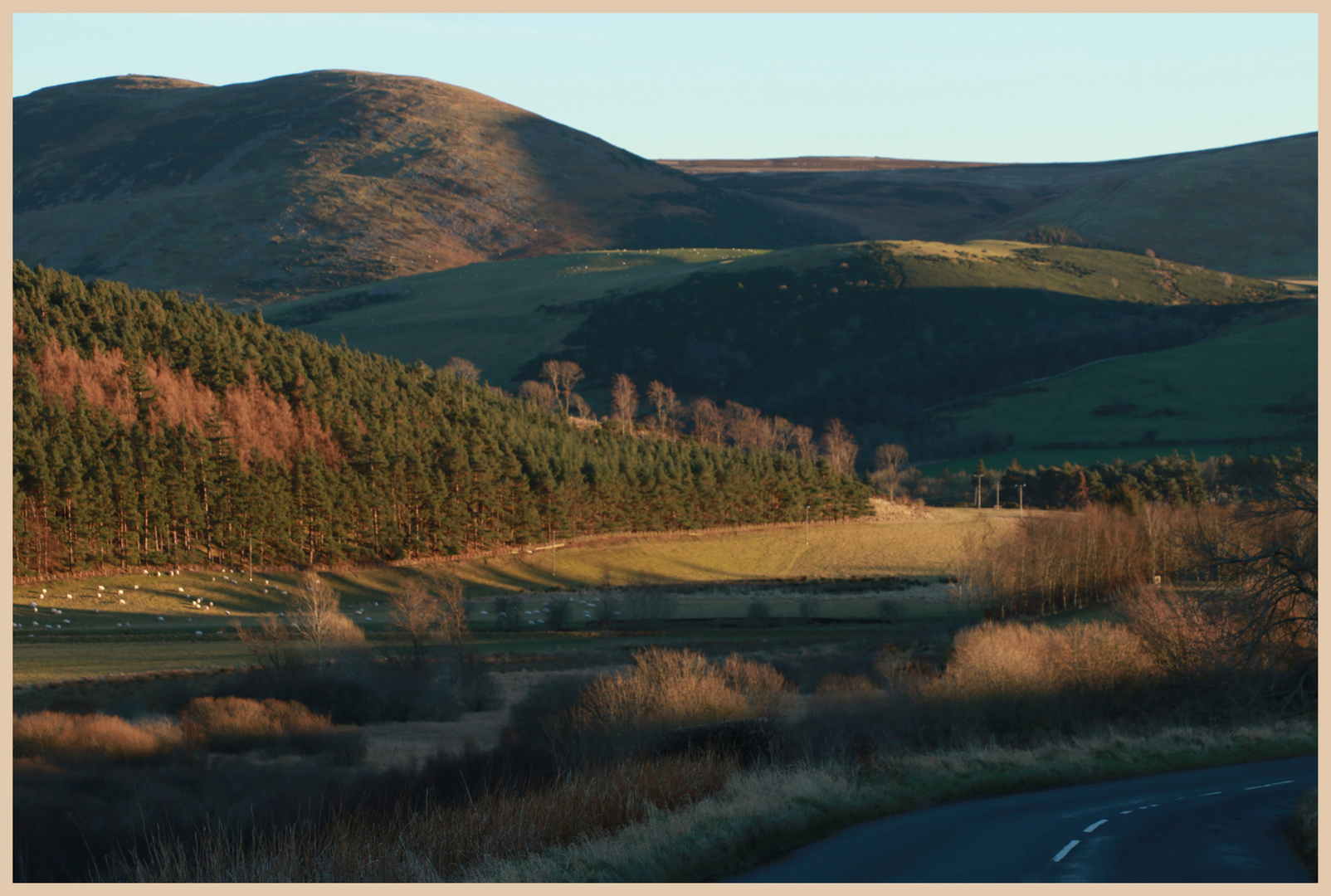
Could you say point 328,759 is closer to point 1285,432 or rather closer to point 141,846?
point 141,846

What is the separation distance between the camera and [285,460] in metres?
98.6

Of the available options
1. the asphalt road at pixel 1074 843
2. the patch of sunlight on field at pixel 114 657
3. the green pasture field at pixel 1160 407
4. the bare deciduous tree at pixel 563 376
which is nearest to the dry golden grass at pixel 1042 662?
the asphalt road at pixel 1074 843

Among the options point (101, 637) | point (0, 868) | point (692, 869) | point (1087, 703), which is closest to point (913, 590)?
point (1087, 703)

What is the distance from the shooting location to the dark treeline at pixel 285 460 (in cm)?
8194

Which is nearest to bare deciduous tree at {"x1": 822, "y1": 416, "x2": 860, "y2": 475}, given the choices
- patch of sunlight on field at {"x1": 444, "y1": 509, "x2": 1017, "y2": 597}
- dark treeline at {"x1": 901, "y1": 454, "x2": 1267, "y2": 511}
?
dark treeline at {"x1": 901, "y1": 454, "x2": 1267, "y2": 511}

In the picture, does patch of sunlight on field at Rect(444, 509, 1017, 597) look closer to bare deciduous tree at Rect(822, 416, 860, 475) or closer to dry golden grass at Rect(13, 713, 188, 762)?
bare deciduous tree at Rect(822, 416, 860, 475)

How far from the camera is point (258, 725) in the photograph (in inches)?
1446

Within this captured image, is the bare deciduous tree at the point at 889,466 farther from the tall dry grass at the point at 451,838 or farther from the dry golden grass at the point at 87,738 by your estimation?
the tall dry grass at the point at 451,838

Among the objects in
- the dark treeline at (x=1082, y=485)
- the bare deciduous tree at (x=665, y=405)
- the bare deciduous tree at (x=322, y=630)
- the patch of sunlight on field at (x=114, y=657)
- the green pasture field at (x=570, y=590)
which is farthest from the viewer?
the bare deciduous tree at (x=665, y=405)

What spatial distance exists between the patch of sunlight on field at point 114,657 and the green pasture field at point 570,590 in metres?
0.12

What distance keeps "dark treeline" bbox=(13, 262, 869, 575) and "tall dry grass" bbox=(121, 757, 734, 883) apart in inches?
2743

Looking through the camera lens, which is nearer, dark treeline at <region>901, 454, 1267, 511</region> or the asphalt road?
the asphalt road

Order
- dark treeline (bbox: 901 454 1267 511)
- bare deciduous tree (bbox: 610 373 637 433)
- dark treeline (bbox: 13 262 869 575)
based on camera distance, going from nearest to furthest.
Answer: dark treeline (bbox: 13 262 869 575)
dark treeline (bbox: 901 454 1267 511)
bare deciduous tree (bbox: 610 373 637 433)

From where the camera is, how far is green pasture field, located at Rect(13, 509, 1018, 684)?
59344mm
